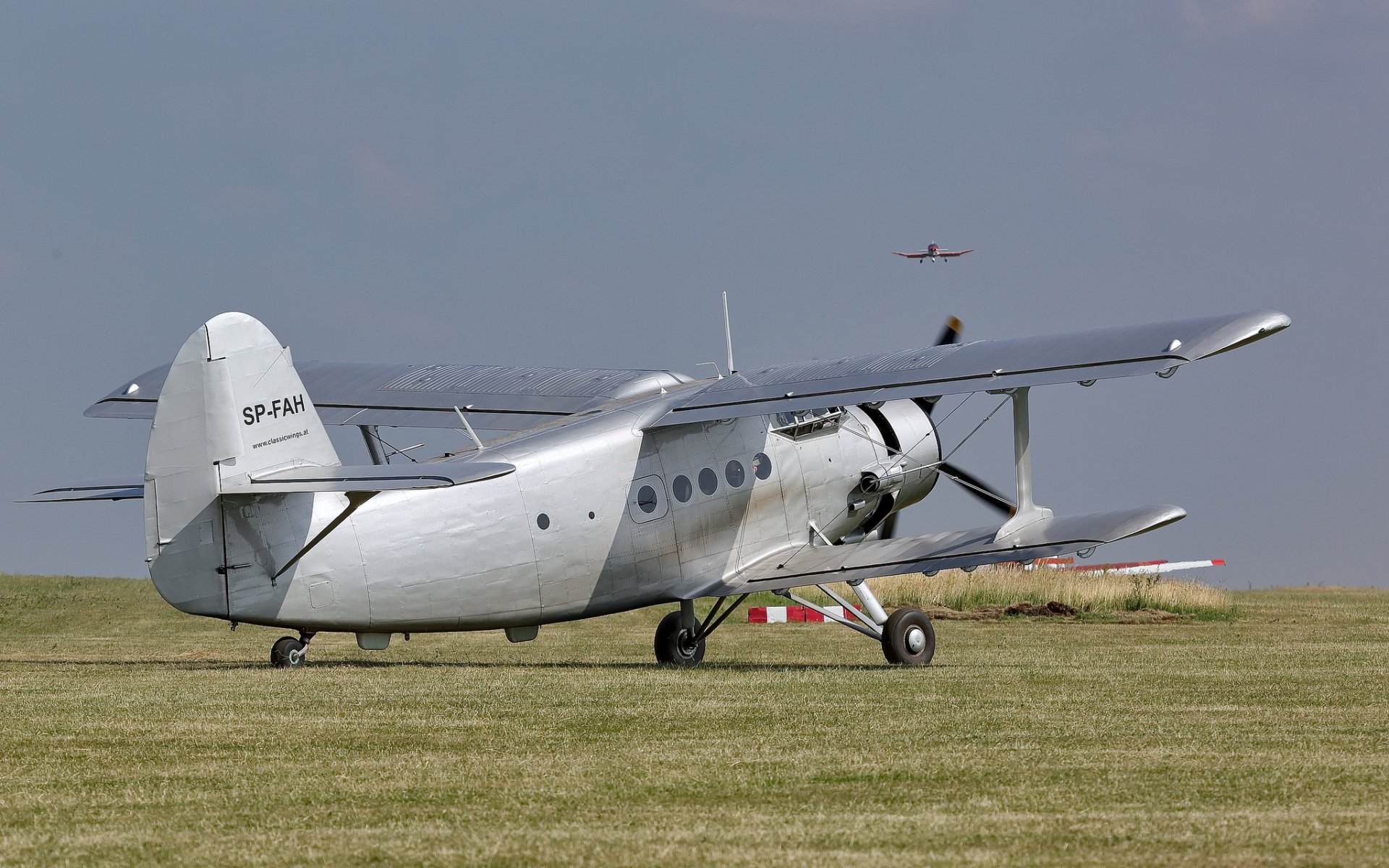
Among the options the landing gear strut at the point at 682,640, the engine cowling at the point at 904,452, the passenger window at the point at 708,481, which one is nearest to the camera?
the passenger window at the point at 708,481

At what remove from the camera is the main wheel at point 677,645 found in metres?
17.7

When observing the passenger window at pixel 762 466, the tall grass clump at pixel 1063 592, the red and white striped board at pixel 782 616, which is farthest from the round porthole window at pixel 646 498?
the tall grass clump at pixel 1063 592

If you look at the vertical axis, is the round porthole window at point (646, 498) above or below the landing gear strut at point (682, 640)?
above

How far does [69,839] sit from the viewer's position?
688 centimetres

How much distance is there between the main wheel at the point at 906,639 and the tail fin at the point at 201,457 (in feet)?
20.3

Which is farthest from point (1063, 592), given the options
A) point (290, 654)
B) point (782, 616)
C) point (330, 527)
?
point (330, 527)

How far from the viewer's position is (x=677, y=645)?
17734 mm

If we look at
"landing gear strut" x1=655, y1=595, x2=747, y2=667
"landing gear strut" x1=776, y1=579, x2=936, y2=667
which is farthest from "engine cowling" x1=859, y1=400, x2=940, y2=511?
"landing gear strut" x1=655, y1=595, x2=747, y2=667

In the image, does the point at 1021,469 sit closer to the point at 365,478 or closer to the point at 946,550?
the point at 946,550

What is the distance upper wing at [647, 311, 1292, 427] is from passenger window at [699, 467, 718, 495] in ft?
2.50

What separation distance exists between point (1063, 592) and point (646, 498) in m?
14.0

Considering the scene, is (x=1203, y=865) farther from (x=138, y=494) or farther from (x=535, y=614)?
(x=138, y=494)

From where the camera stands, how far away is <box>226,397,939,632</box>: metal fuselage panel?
14320mm

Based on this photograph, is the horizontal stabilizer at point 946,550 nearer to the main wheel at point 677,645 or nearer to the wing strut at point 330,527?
the main wheel at point 677,645
